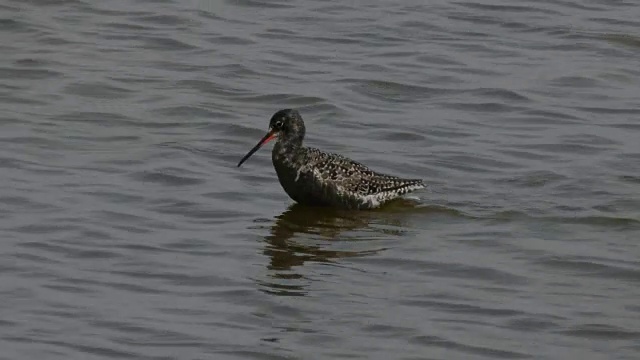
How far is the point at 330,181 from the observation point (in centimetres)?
1354

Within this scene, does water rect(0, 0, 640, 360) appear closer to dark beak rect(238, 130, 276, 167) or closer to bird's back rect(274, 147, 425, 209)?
bird's back rect(274, 147, 425, 209)

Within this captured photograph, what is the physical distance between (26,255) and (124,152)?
10.3 ft

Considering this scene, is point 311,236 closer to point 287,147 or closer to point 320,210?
point 320,210

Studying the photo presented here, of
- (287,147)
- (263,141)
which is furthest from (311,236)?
(263,141)

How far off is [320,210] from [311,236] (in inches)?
38.0

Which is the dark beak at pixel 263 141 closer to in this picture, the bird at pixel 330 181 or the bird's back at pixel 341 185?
the bird at pixel 330 181

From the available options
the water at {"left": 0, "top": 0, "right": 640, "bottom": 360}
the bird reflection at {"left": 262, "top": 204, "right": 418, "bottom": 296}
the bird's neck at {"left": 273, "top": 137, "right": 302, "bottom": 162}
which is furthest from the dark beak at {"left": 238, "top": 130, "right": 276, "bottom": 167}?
the bird reflection at {"left": 262, "top": 204, "right": 418, "bottom": 296}

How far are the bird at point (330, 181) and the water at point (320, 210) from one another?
0.15m

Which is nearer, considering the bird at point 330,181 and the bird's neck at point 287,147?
the bird at point 330,181

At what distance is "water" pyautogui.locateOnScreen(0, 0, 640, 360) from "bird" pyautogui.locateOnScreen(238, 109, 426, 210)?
15 cm

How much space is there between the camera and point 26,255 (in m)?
11.2

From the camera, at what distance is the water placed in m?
10.1

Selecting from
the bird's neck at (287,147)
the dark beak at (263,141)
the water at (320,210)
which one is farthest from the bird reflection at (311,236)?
the dark beak at (263,141)

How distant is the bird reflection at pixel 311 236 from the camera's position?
11273 millimetres
